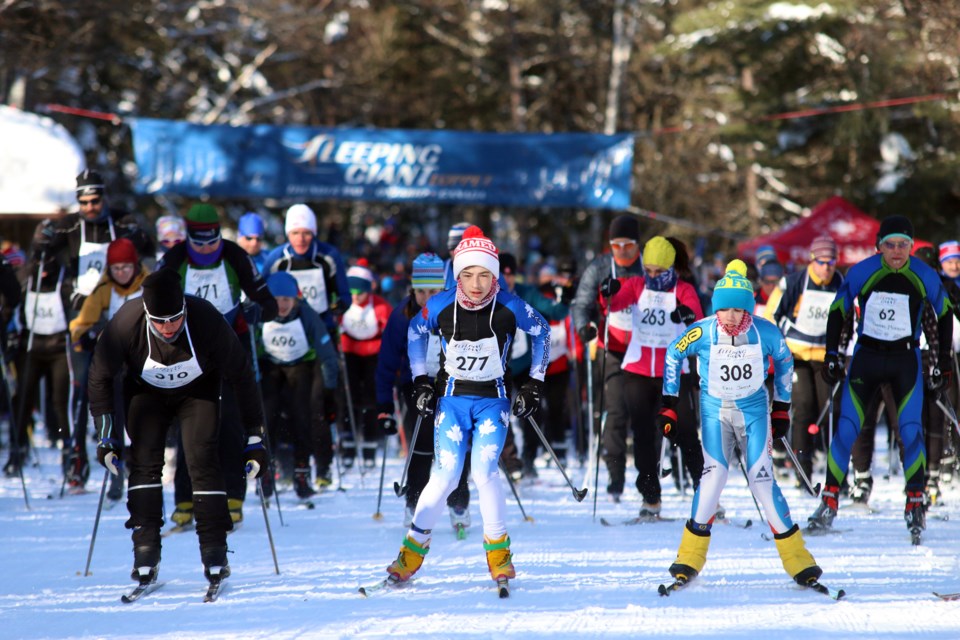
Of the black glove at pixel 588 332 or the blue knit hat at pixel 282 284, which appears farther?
the blue knit hat at pixel 282 284

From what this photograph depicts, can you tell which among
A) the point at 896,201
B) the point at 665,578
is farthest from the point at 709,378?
the point at 896,201

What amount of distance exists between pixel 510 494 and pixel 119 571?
13.4 ft

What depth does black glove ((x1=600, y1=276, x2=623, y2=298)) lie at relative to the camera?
883 cm

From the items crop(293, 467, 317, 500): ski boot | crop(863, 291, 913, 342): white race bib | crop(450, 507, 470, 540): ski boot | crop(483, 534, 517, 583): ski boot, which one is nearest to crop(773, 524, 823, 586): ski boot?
crop(483, 534, 517, 583): ski boot

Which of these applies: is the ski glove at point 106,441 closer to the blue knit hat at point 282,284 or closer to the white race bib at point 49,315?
the blue knit hat at point 282,284

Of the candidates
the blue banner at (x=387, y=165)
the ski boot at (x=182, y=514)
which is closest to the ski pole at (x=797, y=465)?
the ski boot at (x=182, y=514)

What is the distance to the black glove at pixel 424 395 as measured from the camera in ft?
21.0

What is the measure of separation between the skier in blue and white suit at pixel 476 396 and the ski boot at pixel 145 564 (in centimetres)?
115

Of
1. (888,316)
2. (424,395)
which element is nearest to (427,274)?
(424,395)

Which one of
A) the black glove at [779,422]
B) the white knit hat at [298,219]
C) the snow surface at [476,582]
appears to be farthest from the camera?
the white knit hat at [298,219]

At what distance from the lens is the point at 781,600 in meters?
6.04

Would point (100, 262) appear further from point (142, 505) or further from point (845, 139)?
point (845, 139)

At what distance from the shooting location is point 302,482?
9.66 m

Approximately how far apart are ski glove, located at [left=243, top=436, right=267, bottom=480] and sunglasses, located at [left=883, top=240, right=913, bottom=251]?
412 centimetres
